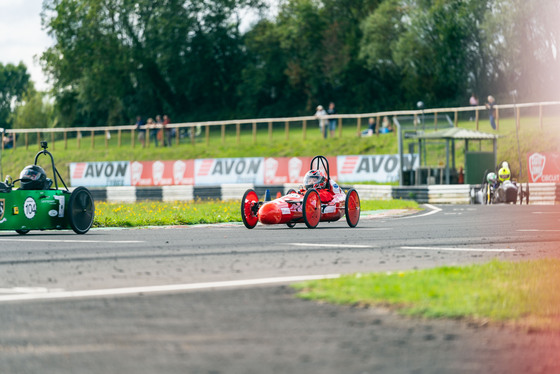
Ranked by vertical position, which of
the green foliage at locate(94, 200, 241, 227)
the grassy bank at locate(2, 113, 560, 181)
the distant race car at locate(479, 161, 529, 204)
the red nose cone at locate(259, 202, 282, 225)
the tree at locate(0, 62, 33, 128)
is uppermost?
the tree at locate(0, 62, 33, 128)

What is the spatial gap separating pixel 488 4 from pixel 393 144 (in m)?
18.6

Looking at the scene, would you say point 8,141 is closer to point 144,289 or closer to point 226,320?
point 144,289

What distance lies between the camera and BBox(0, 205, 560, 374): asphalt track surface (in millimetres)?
5922

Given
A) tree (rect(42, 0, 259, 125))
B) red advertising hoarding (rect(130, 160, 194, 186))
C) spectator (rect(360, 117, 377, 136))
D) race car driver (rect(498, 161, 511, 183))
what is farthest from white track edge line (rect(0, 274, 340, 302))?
tree (rect(42, 0, 259, 125))

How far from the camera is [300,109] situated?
77.1 meters

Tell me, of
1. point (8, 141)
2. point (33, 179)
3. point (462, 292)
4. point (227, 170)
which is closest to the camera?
point (462, 292)

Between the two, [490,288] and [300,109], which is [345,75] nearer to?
[300,109]

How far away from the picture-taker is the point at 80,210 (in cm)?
1759

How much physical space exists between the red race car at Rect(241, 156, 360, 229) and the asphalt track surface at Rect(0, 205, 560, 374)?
5198mm

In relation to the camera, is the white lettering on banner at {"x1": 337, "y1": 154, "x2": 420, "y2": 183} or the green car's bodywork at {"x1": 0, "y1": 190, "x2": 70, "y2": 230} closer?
the green car's bodywork at {"x1": 0, "y1": 190, "x2": 70, "y2": 230}

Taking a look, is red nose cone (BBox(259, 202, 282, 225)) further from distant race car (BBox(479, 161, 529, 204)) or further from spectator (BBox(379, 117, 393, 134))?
spectator (BBox(379, 117, 393, 134))

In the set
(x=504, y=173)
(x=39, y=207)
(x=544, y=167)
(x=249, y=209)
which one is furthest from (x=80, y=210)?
(x=544, y=167)

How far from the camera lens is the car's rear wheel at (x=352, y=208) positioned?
19.2 m

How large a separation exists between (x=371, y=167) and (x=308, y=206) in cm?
2278
